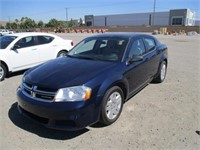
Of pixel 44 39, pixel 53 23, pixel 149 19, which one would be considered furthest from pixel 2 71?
pixel 53 23

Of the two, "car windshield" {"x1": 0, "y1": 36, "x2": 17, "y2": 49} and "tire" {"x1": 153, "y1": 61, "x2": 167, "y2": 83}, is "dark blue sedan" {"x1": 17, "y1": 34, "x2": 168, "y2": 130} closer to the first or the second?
"tire" {"x1": 153, "y1": 61, "x2": 167, "y2": 83}

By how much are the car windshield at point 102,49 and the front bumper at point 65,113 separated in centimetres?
136

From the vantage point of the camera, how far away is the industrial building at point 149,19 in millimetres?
75375

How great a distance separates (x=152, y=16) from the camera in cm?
8200

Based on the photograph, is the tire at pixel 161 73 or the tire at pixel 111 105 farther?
the tire at pixel 161 73

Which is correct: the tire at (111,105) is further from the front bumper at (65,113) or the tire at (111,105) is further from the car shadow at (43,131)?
the car shadow at (43,131)

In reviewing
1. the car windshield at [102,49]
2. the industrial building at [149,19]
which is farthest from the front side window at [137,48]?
the industrial building at [149,19]

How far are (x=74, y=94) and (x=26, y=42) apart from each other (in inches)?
197

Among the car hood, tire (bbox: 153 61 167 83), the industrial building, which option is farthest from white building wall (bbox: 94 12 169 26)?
the car hood

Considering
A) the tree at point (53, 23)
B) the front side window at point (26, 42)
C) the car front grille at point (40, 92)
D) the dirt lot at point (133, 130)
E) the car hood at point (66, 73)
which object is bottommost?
the dirt lot at point (133, 130)

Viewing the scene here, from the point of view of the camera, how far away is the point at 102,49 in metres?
4.87

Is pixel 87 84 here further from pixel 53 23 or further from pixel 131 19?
pixel 53 23

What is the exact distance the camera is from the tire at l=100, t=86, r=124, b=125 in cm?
372

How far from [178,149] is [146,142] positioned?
0.48 m
